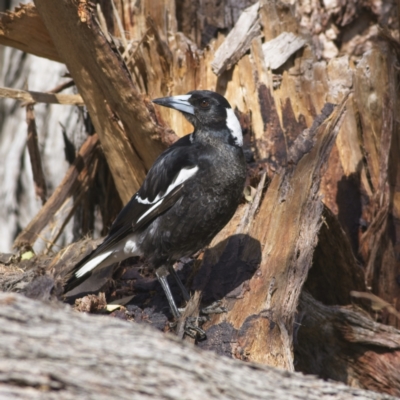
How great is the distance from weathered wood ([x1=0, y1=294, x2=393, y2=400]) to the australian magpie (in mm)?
1261

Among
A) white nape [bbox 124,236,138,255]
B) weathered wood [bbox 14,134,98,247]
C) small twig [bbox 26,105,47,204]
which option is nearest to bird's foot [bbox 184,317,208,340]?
white nape [bbox 124,236,138,255]

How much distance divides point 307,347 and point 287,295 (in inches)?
32.1

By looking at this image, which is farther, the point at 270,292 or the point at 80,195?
the point at 80,195

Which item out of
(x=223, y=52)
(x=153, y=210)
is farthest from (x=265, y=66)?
(x=153, y=210)

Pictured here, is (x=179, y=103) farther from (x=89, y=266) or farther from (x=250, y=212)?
(x=89, y=266)

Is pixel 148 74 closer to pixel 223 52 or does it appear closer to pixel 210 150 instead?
pixel 223 52

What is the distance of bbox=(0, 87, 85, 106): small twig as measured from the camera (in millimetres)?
3717

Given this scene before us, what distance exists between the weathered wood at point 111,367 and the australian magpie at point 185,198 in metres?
1.26

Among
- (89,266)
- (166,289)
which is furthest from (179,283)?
(89,266)

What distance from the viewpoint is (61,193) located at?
4211mm

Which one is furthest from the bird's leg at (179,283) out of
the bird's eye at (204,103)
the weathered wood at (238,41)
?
the weathered wood at (238,41)

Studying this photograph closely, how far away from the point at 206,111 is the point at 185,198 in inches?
19.3

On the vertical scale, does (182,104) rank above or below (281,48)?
below

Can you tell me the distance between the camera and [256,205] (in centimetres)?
327
